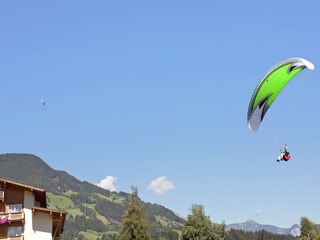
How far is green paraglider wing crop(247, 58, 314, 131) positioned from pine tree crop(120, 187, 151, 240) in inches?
1382

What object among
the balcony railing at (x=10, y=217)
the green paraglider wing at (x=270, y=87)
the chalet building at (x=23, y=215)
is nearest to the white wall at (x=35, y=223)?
the chalet building at (x=23, y=215)

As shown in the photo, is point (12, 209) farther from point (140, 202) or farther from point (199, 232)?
point (199, 232)

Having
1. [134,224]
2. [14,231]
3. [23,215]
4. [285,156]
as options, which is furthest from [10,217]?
[285,156]

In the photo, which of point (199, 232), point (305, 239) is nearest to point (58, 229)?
point (199, 232)

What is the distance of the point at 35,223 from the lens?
5075 centimetres

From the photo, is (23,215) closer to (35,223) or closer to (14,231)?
(35,223)

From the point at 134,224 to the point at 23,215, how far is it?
815 inches

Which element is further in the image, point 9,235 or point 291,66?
point 9,235

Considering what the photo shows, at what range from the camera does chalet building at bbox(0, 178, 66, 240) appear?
49.8m

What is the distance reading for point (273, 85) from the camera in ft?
119

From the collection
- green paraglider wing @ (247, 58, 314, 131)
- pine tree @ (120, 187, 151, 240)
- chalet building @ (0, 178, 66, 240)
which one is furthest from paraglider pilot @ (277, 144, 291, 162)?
pine tree @ (120, 187, 151, 240)

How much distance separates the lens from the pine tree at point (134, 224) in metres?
66.7

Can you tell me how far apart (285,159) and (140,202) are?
38.8 metres

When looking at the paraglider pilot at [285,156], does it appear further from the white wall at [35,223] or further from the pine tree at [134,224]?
the pine tree at [134,224]
